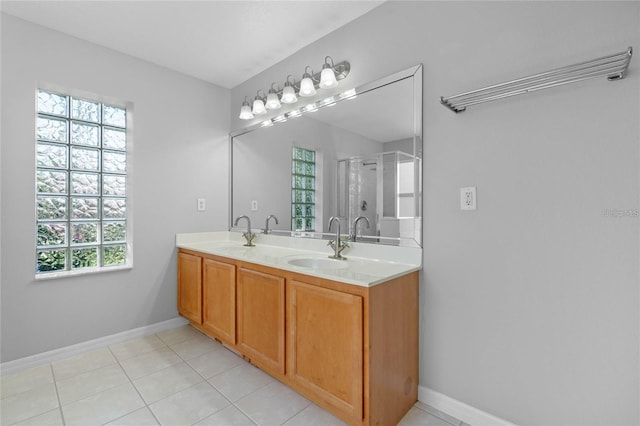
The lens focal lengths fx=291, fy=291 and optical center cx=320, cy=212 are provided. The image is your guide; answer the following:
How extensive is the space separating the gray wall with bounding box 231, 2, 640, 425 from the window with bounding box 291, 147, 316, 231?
88cm

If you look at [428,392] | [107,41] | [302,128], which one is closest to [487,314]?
[428,392]

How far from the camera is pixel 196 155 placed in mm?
2883

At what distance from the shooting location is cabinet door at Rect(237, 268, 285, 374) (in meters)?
1.71

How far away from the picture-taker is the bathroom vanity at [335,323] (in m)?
1.34

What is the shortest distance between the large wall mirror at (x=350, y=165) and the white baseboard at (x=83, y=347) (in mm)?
1259

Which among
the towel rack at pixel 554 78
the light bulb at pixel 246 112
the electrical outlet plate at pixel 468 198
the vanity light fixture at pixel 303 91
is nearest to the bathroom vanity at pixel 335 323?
the electrical outlet plate at pixel 468 198

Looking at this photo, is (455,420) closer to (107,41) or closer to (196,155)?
(196,155)

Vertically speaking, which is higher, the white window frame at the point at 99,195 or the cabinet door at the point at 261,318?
the white window frame at the point at 99,195

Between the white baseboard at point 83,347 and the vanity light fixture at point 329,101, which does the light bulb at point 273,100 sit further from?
the white baseboard at point 83,347

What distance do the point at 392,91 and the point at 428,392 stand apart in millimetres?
1776

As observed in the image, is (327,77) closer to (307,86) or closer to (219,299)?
(307,86)

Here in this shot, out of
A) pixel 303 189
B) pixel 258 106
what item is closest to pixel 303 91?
pixel 258 106

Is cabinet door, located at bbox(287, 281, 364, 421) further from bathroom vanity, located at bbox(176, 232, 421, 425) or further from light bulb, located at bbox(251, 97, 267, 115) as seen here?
light bulb, located at bbox(251, 97, 267, 115)

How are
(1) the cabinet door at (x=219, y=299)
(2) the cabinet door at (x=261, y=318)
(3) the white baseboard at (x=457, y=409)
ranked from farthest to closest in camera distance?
(1) the cabinet door at (x=219, y=299) < (2) the cabinet door at (x=261, y=318) < (3) the white baseboard at (x=457, y=409)
